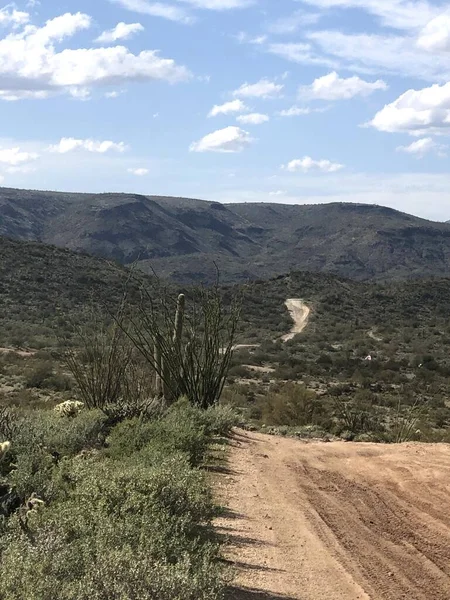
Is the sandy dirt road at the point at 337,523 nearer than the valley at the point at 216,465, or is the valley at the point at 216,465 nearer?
the valley at the point at 216,465

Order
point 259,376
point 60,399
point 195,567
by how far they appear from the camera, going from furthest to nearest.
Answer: point 259,376 < point 60,399 < point 195,567

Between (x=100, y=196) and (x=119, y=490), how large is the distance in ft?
509

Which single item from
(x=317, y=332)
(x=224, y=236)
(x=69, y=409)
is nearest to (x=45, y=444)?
(x=69, y=409)

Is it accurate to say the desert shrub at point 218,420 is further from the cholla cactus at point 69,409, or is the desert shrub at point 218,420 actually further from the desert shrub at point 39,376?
the desert shrub at point 39,376

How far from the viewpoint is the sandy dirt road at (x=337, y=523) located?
5.75 meters

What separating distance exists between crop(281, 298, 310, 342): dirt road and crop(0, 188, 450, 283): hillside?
133 feet

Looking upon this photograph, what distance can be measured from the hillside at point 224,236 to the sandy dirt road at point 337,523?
297 ft

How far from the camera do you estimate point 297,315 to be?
56.2 m

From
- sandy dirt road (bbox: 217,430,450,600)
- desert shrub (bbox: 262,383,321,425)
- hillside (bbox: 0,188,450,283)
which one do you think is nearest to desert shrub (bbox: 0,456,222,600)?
sandy dirt road (bbox: 217,430,450,600)

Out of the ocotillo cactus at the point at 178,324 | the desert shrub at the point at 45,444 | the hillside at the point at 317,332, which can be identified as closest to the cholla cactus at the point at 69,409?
the desert shrub at the point at 45,444

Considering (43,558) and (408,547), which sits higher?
(43,558)

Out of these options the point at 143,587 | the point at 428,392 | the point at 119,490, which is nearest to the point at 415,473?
the point at 119,490

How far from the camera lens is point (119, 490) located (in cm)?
553

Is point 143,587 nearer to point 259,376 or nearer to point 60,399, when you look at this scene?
point 60,399
